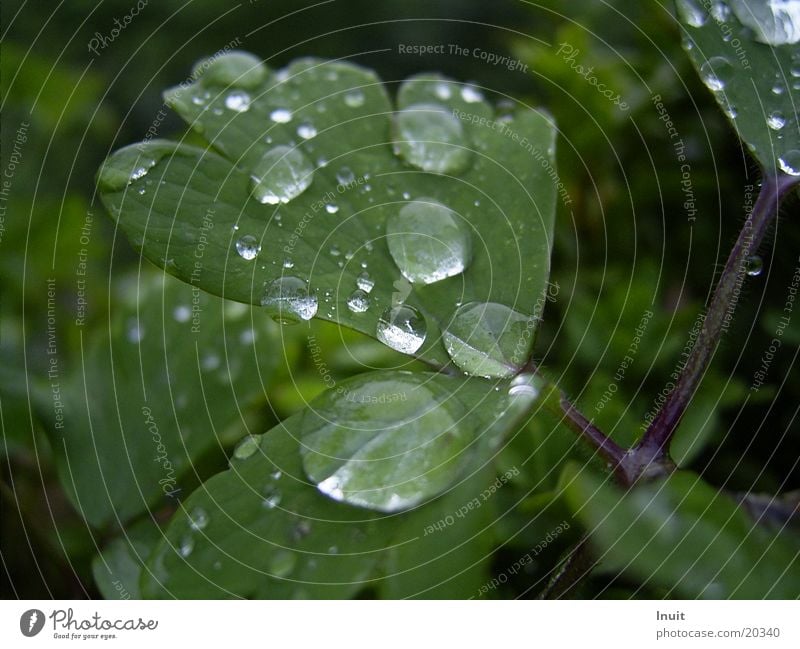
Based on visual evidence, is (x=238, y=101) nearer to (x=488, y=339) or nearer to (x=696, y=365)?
(x=488, y=339)

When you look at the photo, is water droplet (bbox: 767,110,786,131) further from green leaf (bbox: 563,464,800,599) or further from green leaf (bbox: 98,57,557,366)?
green leaf (bbox: 563,464,800,599)

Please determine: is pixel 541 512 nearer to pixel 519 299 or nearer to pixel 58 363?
pixel 519 299

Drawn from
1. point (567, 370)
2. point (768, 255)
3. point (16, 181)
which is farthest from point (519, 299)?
point (16, 181)

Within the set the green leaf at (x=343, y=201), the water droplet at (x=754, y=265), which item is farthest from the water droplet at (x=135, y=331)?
the water droplet at (x=754, y=265)

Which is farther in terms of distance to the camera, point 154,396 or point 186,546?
point 154,396

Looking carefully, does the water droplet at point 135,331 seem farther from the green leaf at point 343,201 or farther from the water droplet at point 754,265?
the water droplet at point 754,265

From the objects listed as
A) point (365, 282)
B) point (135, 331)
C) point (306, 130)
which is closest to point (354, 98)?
point (306, 130)
